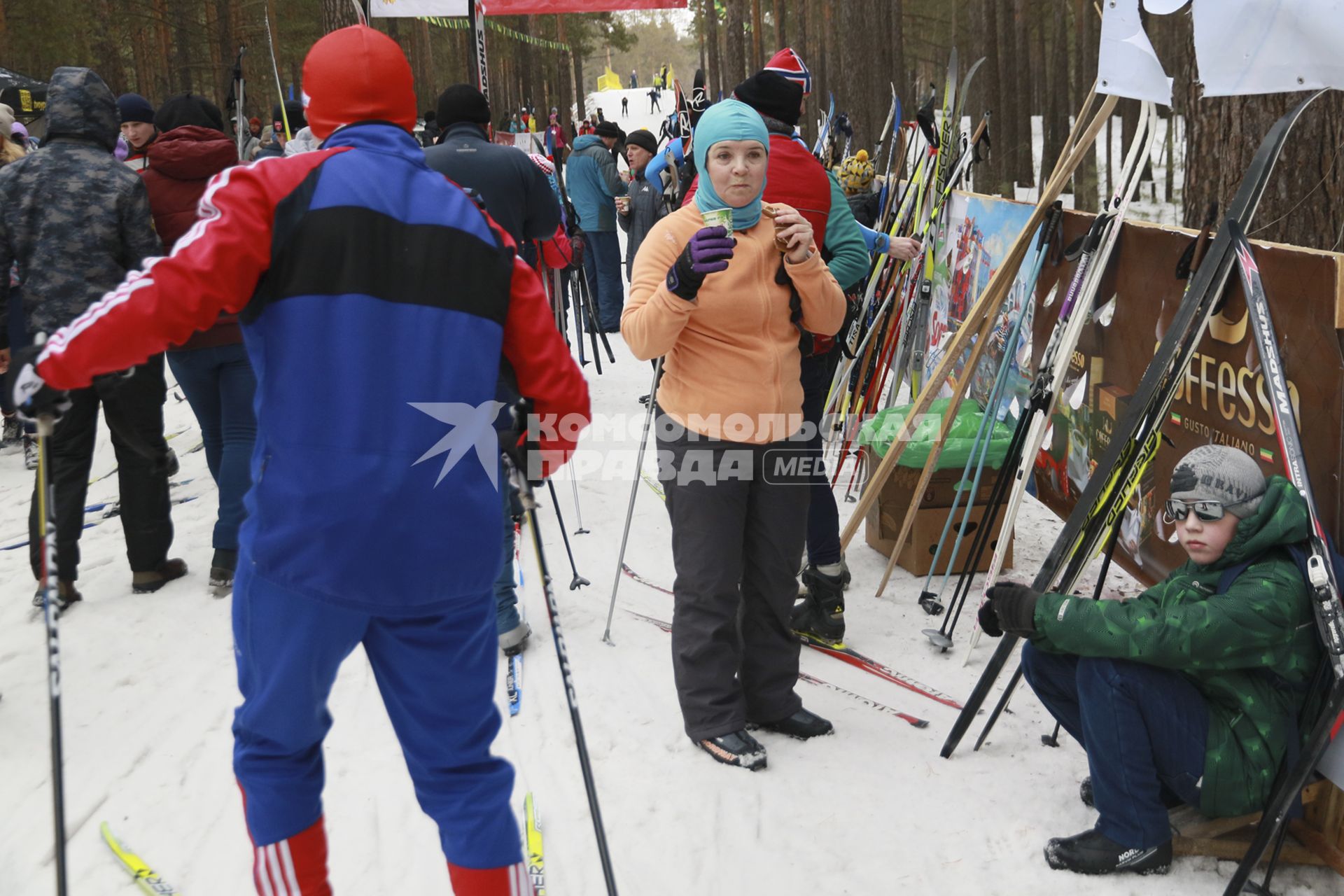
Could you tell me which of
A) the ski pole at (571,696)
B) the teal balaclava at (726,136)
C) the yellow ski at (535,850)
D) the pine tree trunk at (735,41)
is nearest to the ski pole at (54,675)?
the ski pole at (571,696)

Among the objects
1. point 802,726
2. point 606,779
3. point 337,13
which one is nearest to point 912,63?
point 337,13

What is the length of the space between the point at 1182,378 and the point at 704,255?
1.40 metres

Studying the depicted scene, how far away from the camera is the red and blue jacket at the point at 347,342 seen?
1804mm

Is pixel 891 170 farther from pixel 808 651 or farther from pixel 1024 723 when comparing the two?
pixel 1024 723

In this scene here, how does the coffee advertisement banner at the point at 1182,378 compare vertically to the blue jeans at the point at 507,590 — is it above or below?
above

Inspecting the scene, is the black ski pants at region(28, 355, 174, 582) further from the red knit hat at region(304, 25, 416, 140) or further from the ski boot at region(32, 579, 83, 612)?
the red knit hat at region(304, 25, 416, 140)

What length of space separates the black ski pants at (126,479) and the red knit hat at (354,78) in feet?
7.16

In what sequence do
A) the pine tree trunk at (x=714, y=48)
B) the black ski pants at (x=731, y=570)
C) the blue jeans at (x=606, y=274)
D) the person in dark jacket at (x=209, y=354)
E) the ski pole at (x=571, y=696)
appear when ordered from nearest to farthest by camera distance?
the ski pole at (x=571, y=696), the black ski pants at (x=731, y=570), the person in dark jacket at (x=209, y=354), the blue jeans at (x=606, y=274), the pine tree trunk at (x=714, y=48)

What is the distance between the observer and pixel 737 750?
3273mm

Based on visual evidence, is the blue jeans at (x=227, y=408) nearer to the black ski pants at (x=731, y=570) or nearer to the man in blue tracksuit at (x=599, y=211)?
the black ski pants at (x=731, y=570)

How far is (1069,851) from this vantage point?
106 inches

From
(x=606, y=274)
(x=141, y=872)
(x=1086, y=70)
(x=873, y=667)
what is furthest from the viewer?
(x=1086, y=70)

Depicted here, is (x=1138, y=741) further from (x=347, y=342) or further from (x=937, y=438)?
(x=937, y=438)

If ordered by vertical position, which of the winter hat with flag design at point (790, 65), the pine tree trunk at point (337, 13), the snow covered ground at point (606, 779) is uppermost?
the pine tree trunk at point (337, 13)
